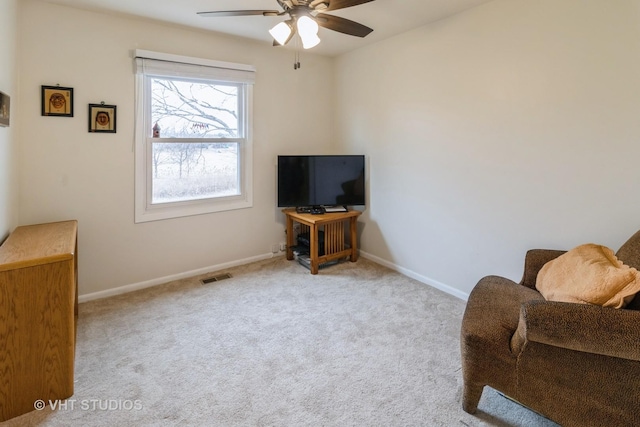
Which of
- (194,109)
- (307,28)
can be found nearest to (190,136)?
(194,109)

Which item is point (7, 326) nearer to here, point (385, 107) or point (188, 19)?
point (188, 19)

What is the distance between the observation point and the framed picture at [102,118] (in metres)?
2.90

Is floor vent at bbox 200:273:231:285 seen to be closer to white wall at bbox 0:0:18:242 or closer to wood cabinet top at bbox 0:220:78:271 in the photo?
wood cabinet top at bbox 0:220:78:271

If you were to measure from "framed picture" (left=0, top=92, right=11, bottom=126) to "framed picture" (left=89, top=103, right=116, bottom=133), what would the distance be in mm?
629

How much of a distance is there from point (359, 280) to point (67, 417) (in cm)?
250

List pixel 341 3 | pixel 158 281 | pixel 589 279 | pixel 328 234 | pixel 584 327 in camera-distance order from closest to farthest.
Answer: pixel 584 327, pixel 589 279, pixel 341 3, pixel 158 281, pixel 328 234

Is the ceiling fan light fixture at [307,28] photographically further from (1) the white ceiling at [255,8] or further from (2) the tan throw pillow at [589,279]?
(2) the tan throw pillow at [589,279]

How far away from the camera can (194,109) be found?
11.5 feet

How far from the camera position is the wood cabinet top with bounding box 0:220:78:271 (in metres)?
1.79

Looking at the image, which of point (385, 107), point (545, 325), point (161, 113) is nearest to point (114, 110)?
point (161, 113)

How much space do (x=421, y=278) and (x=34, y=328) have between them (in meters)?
3.07

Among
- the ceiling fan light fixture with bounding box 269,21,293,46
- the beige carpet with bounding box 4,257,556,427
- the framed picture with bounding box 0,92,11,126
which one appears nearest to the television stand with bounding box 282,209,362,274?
the beige carpet with bounding box 4,257,556,427

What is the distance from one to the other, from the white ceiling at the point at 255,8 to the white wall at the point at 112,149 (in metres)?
0.17

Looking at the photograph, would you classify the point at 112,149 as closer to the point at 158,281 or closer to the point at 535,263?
the point at 158,281
